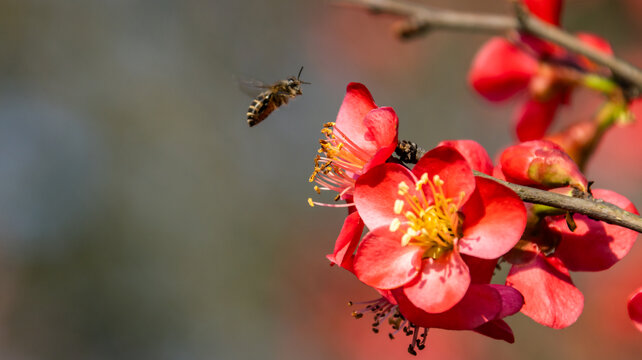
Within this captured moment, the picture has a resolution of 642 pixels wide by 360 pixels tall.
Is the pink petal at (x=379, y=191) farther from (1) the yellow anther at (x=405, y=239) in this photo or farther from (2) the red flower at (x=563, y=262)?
(2) the red flower at (x=563, y=262)

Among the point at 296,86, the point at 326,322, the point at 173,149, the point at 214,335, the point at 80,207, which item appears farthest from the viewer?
the point at 173,149

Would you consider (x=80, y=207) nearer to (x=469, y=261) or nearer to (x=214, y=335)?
(x=214, y=335)

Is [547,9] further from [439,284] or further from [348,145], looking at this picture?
[439,284]

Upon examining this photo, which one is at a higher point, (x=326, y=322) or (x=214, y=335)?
(x=326, y=322)

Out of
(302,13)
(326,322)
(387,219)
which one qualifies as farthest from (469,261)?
(302,13)

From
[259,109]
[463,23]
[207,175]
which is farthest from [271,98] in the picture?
[207,175]

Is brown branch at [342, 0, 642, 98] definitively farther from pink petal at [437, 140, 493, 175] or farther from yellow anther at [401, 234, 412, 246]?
yellow anther at [401, 234, 412, 246]
